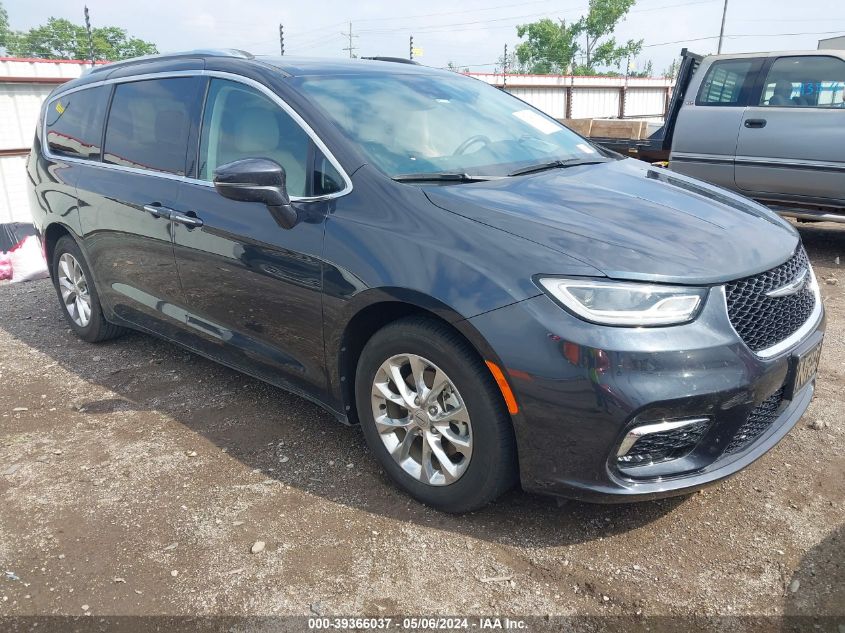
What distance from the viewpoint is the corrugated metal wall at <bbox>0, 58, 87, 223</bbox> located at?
11.8m

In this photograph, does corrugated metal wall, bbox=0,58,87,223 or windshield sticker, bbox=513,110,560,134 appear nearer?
windshield sticker, bbox=513,110,560,134

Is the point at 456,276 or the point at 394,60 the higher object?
the point at 394,60

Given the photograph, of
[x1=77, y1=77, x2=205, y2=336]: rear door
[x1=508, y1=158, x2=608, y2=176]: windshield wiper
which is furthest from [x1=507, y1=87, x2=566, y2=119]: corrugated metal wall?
[x1=508, y1=158, x2=608, y2=176]: windshield wiper

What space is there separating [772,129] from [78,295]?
20.5ft

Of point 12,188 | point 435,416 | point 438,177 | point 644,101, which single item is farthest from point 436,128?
point 644,101

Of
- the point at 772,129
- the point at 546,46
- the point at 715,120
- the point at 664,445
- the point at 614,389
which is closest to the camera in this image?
the point at 614,389

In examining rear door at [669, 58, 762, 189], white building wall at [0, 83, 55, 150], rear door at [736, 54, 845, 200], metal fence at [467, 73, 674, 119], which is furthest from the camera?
metal fence at [467, 73, 674, 119]

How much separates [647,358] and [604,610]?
0.84m

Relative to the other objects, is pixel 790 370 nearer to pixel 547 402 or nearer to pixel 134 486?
pixel 547 402

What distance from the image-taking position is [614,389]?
228cm

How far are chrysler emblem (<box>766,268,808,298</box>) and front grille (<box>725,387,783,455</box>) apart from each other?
0.34 m

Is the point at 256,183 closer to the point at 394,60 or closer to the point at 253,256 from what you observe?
the point at 253,256

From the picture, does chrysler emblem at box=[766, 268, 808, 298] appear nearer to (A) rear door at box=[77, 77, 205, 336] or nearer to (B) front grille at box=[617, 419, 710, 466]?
(B) front grille at box=[617, 419, 710, 466]

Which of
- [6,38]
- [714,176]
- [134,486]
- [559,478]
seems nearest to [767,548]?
[559,478]
